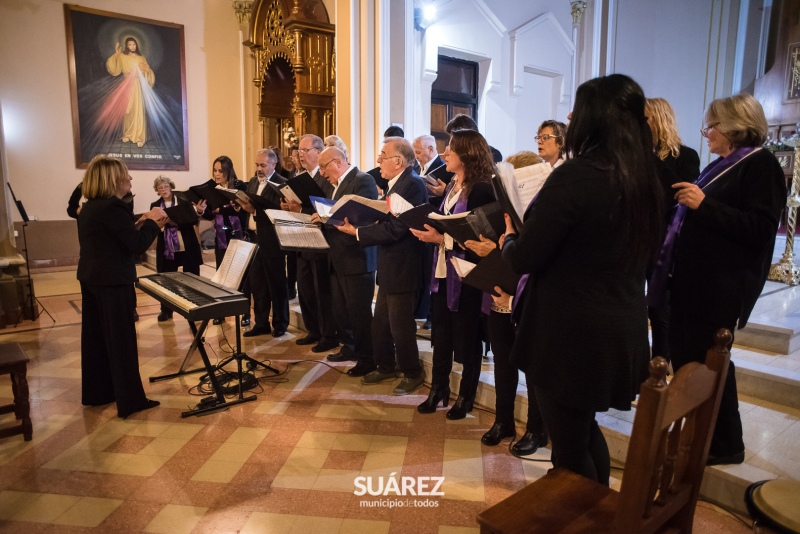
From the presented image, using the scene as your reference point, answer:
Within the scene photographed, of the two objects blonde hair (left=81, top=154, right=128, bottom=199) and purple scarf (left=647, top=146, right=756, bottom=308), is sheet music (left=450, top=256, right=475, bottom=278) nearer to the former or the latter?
purple scarf (left=647, top=146, right=756, bottom=308)

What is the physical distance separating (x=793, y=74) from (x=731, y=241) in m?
7.50

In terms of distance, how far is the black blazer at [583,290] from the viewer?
1.43 metres

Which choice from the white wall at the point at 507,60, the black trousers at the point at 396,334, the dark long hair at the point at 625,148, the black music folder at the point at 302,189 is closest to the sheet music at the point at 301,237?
the black music folder at the point at 302,189

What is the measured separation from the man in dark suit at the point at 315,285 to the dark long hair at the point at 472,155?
166 centimetres

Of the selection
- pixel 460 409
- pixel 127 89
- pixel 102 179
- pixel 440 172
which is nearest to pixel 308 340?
pixel 440 172

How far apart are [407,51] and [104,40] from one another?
4.98 meters

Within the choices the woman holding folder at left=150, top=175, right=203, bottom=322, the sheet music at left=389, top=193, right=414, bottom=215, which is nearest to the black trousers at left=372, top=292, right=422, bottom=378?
the sheet music at left=389, top=193, right=414, bottom=215

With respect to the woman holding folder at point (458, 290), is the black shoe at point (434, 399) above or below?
below

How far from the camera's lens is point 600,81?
1460 mm

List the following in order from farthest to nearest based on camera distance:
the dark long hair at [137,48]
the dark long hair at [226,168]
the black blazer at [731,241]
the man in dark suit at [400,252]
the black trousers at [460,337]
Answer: the dark long hair at [137,48], the dark long hair at [226,168], the man in dark suit at [400,252], the black trousers at [460,337], the black blazer at [731,241]

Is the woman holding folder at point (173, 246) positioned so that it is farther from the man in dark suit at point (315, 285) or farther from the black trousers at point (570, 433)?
the black trousers at point (570, 433)

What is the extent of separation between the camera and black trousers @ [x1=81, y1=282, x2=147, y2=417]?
315 cm

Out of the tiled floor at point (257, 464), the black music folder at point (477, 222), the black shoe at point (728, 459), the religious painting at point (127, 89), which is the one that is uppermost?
the religious painting at point (127, 89)

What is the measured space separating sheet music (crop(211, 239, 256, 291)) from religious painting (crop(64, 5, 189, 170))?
5.51m
